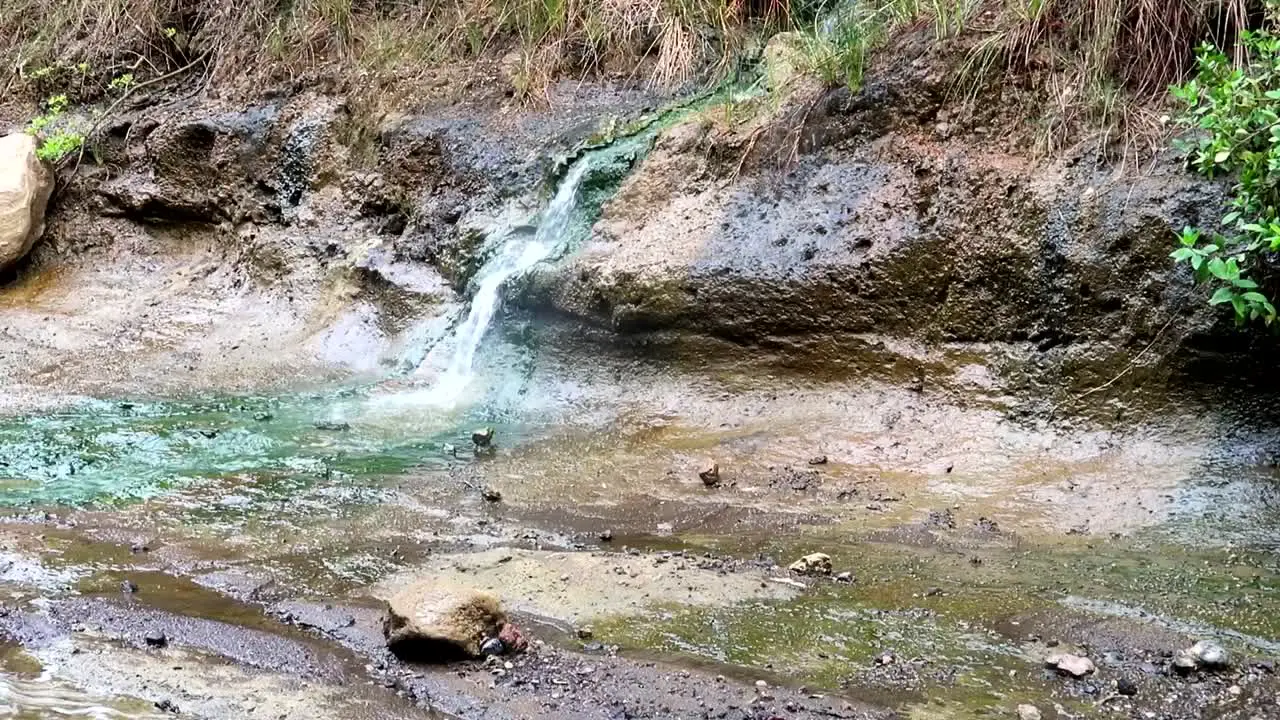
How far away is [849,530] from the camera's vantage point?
388 cm

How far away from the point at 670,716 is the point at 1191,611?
1.59 m

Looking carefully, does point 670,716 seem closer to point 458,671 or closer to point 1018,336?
point 458,671

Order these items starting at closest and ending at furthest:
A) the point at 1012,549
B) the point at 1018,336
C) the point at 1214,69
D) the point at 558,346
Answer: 1. the point at 1012,549
2. the point at 1214,69
3. the point at 1018,336
4. the point at 558,346

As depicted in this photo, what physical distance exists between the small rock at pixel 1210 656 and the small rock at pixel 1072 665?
0.26 meters

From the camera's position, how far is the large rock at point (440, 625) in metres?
2.73

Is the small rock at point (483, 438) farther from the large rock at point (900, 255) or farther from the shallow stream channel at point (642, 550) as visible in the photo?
the large rock at point (900, 255)

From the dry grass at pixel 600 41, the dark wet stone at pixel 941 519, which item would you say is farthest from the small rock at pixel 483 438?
the dry grass at pixel 600 41

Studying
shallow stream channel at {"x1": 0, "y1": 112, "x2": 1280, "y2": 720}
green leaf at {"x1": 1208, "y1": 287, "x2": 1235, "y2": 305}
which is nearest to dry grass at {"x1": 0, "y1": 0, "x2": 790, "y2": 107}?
shallow stream channel at {"x1": 0, "y1": 112, "x2": 1280, "y2": 720}

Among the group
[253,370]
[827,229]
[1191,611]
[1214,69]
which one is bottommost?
[253,370]

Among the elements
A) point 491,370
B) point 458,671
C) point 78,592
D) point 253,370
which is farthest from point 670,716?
point 253,370

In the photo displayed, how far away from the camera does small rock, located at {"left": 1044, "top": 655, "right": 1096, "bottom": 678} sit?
8.84ft

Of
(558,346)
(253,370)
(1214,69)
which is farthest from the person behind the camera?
(253,370)

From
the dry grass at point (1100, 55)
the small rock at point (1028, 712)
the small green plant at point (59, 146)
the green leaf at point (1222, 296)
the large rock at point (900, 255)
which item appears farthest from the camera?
the small green plant at point (59, 146)

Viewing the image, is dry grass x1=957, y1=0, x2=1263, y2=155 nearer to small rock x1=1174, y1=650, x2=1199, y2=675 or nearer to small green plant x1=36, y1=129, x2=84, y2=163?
small rock x1=1174, y1=650, x2=1199, y2=675
